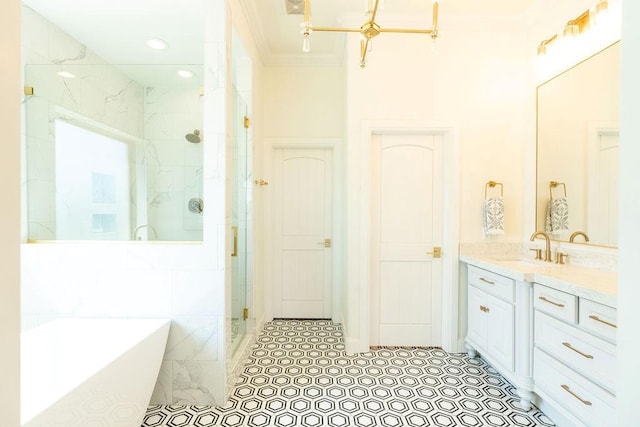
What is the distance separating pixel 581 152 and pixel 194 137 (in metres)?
2.68

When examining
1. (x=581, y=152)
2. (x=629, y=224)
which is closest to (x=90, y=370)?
(x=629, y=224)

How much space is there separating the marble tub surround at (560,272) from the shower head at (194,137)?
226cm

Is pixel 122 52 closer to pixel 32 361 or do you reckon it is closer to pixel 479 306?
pixel 32 361

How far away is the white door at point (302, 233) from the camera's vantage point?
3.62m

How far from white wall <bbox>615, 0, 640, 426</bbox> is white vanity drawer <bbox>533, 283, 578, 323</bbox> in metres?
1.41

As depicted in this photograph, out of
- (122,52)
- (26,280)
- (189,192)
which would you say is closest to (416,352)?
(189,192)

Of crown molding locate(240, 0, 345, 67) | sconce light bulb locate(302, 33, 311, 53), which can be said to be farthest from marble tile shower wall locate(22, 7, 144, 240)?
sconce light bulb locate(302, 33, 311, 53)

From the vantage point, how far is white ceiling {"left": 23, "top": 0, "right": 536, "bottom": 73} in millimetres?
2248

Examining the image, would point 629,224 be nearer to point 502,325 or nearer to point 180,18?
point 502,325

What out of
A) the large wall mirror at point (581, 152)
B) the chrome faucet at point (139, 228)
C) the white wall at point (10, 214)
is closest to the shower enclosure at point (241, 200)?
Result: the chrome faucet at point (139, 228)

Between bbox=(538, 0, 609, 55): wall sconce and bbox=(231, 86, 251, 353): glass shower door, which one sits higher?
bbox=(538, 0, 609, 55): wall sconce

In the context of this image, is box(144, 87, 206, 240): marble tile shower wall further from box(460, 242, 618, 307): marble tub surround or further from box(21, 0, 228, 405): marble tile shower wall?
box(460, 242, 618, 307): marble tub surround

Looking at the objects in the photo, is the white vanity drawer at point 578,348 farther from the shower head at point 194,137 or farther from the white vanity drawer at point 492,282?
the shower head at point 194,137

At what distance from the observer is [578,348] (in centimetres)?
168
